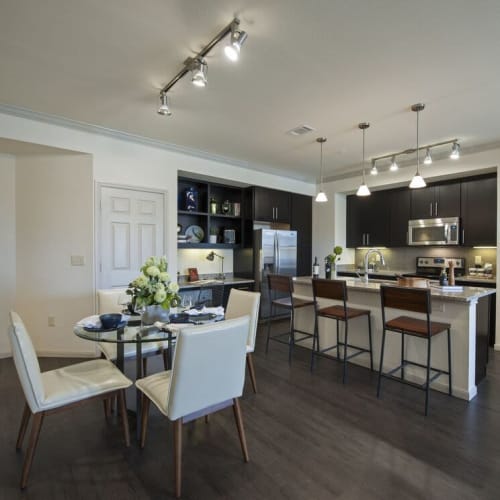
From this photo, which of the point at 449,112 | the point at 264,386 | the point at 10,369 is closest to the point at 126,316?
the point at 264,386

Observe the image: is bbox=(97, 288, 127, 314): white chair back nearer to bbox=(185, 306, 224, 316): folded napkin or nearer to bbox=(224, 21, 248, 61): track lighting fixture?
bbox=(185, 306, 224, 316): folded napkin

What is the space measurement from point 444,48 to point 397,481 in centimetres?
284

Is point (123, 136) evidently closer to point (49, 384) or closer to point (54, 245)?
point (54, 245)

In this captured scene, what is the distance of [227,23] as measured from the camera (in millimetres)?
1973

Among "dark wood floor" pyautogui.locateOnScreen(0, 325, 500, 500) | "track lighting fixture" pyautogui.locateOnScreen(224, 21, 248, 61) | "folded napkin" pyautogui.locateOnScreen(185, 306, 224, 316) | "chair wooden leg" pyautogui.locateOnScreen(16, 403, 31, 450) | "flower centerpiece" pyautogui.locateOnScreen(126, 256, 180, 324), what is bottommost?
"dark wood floor" pyautogui.locateOnScreen(0, 325, 500, 500)

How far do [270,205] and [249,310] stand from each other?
307cm

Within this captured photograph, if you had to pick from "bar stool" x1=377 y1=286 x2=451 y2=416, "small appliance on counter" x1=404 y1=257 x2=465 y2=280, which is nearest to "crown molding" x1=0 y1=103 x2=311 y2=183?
"small appliance on counter" x1=404 y1=257 x2=465 y2=280

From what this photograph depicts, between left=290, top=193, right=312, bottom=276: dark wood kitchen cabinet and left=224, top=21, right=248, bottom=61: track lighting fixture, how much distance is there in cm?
411

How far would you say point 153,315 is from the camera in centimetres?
228

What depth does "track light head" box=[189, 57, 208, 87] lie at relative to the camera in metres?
2.21

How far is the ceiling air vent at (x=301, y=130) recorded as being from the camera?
3.64 metres

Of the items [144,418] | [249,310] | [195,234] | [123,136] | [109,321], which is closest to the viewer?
[144,418]

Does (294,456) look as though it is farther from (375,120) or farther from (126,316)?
(375,120)

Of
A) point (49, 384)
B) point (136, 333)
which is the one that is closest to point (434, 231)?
point (136, 333)
